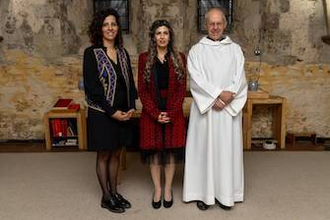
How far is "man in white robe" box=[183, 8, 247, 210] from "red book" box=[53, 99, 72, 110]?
2.18m

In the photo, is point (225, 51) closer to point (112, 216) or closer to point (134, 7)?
point (112, 216)

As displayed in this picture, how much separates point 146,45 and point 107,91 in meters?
2.26

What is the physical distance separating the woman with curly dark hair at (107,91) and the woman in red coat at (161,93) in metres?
0.13

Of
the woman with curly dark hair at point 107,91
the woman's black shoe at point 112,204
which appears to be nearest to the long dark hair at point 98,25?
the woman with curly dark hair at point 107,91

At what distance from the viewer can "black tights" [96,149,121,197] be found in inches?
103

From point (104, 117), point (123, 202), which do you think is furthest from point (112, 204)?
point (104, 117)

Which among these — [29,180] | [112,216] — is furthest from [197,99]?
[29,180]

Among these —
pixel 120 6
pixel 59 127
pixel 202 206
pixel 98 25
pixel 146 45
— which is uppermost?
pixel 120 6

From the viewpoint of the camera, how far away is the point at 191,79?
103 inches

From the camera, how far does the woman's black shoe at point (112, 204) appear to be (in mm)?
2615

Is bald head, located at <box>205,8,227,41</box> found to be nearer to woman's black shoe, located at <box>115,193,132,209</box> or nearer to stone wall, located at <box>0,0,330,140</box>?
woman's black shoe, located at <box>115,193,132,209</box>

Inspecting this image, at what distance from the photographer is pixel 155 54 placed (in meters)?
2.51

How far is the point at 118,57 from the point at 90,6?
8.41ft

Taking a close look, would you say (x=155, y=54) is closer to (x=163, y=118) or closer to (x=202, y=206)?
(x=163, y=118)
